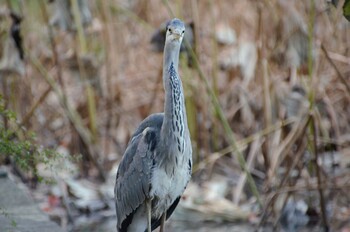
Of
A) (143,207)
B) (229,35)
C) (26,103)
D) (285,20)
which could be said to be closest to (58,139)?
(26,103)

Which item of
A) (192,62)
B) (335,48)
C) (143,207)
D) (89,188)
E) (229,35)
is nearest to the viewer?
(143,207)

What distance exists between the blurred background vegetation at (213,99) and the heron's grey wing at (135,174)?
4.28 feet

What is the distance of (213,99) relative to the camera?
6332mm

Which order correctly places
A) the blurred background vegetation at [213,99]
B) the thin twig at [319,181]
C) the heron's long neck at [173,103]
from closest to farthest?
the heron's long neck at [173,103] → the thin twig at [319,181] → the blurred background vegetation at [213,99]

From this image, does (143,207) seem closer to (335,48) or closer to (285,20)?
(285,20)

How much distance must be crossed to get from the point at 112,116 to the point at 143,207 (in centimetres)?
334

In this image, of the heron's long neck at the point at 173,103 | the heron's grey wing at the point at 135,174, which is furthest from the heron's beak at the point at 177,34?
the heron's grey wing at the point at 135,174

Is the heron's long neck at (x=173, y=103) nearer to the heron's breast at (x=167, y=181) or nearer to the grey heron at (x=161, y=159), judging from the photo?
the grey heron at (x=161, y=159)

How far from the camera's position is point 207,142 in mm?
7738

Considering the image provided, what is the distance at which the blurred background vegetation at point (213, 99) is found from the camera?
6492 millimetres

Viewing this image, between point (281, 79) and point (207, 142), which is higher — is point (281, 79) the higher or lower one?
the higher one

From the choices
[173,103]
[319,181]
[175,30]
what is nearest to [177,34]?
[175,30]

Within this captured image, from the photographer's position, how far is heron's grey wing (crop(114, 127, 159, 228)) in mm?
4746

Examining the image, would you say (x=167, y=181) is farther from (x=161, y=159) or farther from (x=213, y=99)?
(x=213, y=99)
